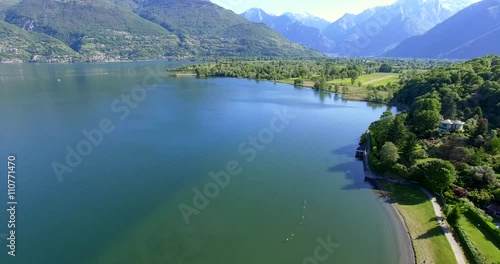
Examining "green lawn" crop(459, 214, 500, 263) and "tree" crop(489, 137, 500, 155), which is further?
"tree" crop(489, 137, 500, 155)

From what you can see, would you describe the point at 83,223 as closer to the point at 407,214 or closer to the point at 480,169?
the point at 407,214

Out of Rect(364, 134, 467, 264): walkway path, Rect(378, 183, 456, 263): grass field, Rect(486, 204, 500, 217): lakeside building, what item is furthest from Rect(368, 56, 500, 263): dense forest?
Rect(378, 183, 456, 263): grass field

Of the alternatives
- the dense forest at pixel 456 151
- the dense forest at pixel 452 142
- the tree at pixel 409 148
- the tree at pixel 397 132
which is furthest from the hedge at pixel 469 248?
the tree at pixel 397 132

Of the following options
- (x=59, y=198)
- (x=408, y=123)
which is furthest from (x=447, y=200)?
(x=59, y=198)

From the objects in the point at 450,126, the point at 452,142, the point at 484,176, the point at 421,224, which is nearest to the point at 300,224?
the point at 421,224

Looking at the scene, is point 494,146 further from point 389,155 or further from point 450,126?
point 389,155

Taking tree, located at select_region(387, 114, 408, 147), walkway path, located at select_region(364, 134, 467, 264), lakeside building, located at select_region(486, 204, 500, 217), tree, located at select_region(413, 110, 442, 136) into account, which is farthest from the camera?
tree, located at select_region(413, 110, 442, 136)

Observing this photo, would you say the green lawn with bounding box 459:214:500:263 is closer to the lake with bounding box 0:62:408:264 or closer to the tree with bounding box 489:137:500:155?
the lake with bounding box 0:62:408:264
